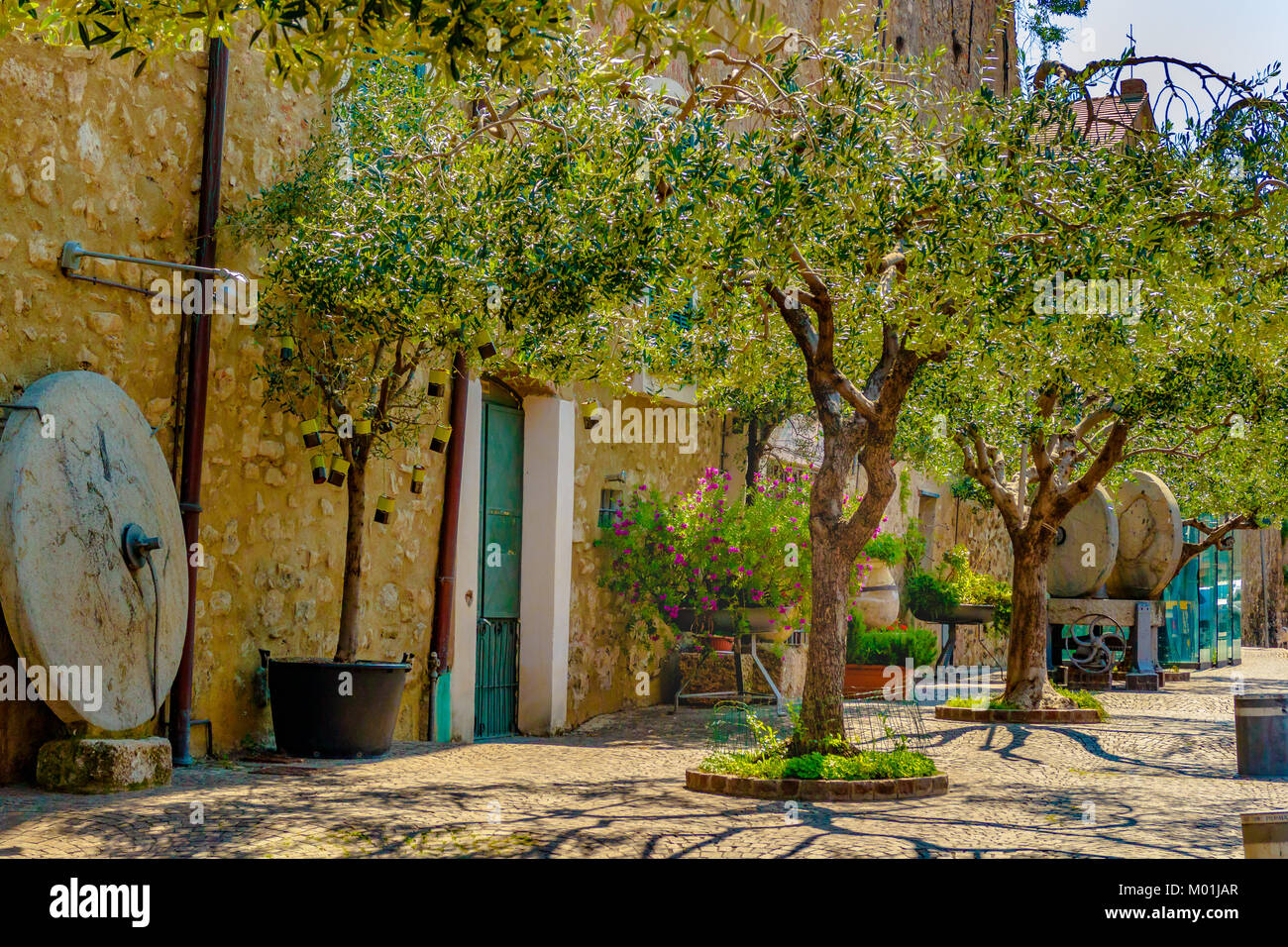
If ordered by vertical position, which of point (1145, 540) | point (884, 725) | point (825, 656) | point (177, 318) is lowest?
point (884, 725)

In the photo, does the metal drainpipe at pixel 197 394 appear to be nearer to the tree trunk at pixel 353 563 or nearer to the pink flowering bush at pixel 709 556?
the tree trunk at pixel 353 563

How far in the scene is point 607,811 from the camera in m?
6.01

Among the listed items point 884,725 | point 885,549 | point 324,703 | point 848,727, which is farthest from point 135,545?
point 885,549

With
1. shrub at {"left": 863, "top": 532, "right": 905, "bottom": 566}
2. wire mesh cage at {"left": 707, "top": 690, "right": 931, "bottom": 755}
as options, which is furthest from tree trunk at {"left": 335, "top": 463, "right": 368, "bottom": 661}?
shrub at {"left": 863, "top": 532, "right": 905, "bottom": 566}

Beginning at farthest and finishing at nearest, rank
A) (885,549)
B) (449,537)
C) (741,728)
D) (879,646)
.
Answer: (879,646), (885,549), (741,728), (449,537)

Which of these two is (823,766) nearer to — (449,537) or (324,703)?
(324,703)

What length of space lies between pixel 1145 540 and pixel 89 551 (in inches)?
556

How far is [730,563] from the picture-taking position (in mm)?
10828

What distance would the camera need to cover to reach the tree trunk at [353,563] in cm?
723

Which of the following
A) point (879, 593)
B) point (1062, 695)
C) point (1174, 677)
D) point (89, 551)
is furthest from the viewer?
point (1174, 677)

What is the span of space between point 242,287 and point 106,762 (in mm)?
2612

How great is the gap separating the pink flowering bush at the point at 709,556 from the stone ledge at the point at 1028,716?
5.31ft

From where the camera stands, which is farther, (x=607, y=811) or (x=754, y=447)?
(x=754, y=447)

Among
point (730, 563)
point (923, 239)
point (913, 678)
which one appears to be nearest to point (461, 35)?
point (923, 239)
